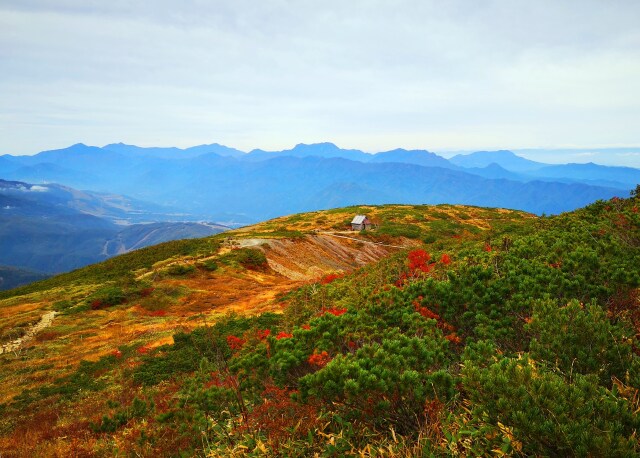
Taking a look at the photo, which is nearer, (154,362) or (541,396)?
(541,396)

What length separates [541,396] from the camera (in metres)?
4.11

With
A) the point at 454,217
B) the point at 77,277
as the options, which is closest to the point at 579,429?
the point at 77,277

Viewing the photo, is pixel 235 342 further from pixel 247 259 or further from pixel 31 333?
pixel 247 259

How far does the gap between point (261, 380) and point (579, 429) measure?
238 inches

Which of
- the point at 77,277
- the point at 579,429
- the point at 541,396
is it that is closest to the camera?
the point at 579,429

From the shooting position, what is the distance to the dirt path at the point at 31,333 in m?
21.7

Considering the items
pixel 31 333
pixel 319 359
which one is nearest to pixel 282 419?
pixel 319 359

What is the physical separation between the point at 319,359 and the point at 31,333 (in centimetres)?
2556

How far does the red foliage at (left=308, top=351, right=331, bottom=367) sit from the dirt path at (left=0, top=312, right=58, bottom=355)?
23.3 m

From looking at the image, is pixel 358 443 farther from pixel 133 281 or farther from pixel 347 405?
pixel 133 281

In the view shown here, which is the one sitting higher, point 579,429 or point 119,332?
point 579,429

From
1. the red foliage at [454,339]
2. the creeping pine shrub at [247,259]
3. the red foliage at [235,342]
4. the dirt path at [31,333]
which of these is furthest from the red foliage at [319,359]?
the creeping pine shrub at [247,259]

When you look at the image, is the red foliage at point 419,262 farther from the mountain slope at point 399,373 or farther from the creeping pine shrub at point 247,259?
the creeping pine shrub at point 247,259

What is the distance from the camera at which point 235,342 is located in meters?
16.8
